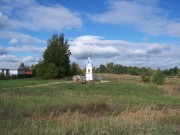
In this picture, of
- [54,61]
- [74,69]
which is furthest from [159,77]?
[74,69]

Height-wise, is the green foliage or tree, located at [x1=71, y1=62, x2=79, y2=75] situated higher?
tree, located at [x1=71, y1=62, x2=79, y2=75]

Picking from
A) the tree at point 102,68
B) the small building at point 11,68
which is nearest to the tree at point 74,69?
the small building at point 11,68

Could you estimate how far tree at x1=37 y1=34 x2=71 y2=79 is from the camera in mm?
62875

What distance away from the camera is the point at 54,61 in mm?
64375

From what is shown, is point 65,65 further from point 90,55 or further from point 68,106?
point 68,106


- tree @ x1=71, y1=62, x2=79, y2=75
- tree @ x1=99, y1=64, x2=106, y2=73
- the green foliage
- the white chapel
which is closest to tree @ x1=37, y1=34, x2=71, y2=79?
tree @ x1=71, y1=62, x2=79, y2=75

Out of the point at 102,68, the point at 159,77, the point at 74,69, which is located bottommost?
the point at 159,77

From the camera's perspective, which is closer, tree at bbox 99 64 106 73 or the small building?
the small building

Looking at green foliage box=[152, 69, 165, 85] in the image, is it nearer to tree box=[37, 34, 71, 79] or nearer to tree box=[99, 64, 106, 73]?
tree box=[37, 34, 71, 79]

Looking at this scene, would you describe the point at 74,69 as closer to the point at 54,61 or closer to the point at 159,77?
the point at 54,61

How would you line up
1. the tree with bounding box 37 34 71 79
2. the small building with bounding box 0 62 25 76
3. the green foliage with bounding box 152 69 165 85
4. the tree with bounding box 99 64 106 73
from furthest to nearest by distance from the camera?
the tree with bounding box 99 64 106 73, the small building with bounding box 0 62 25 76, the tree with bounding box 37 34 71 79, the green foliage with bounding box 152 69 165 85

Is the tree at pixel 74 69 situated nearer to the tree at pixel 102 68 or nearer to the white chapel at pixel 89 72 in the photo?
the white chapel at pixel 89 72

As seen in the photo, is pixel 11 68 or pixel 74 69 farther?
pixel 11 68

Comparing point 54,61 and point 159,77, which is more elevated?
point 54,61
